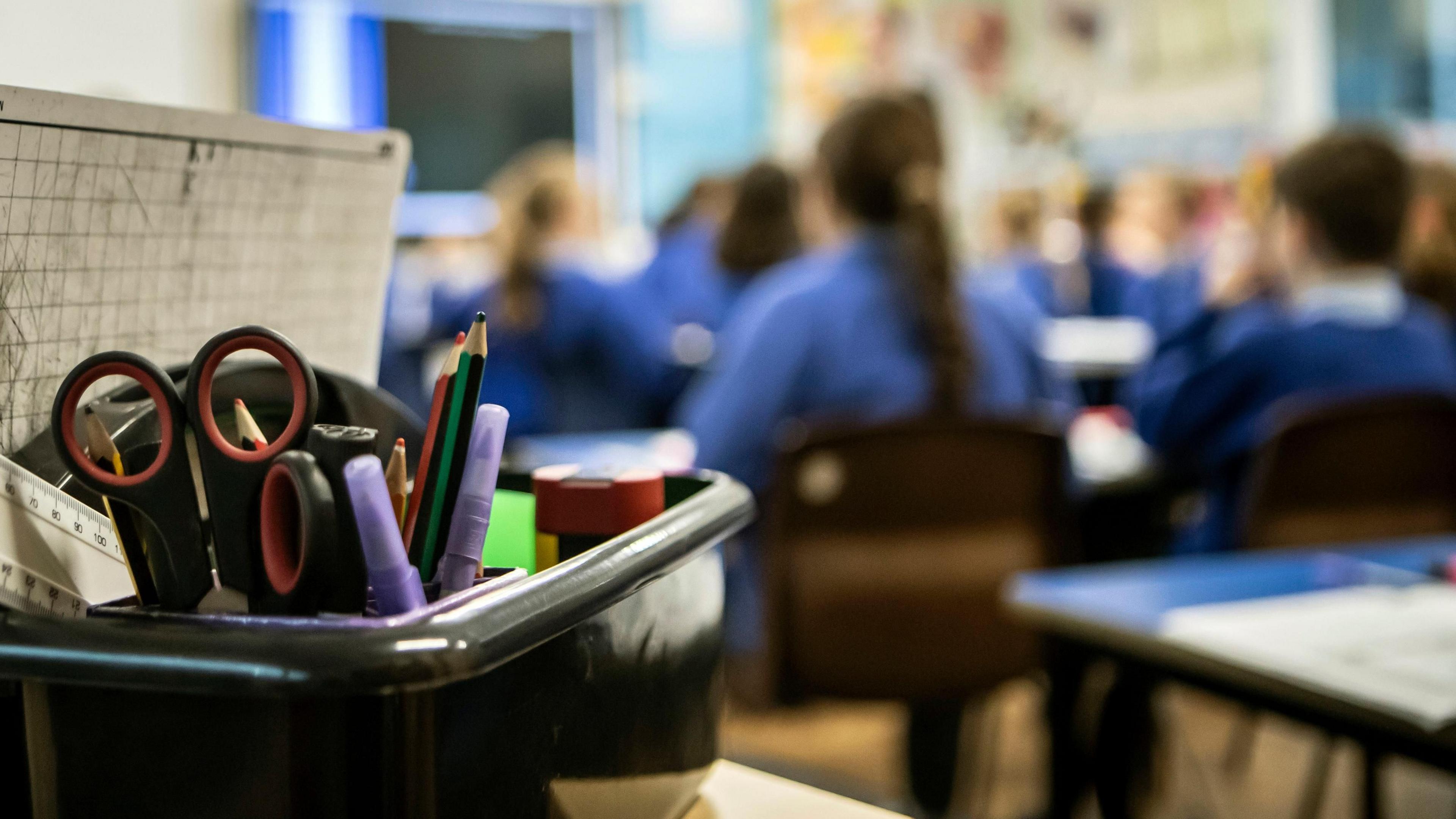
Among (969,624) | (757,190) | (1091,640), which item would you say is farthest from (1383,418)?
(757,190)

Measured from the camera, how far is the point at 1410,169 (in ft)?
6.19

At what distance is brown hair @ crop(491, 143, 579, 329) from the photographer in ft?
10.0

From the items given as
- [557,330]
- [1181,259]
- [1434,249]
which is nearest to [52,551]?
[1434,249]

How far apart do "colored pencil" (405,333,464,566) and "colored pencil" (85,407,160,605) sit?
0.08 m

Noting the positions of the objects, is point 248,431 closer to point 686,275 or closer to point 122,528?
point 122,528

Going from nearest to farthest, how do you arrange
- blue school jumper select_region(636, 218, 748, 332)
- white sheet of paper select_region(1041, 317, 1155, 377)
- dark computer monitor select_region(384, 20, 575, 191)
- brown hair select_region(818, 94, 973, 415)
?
brown hair select_region(818, 94, 973, 415) < white sheet of paper select_region(1041, 317, 1155, 377) < blue school jumper select_region(636, 218, 748, 332) < dark computer monitor select_region(384, 20, 575, 191)

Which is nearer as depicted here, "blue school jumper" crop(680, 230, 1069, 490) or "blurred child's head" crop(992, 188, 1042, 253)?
"blue school jumper" crop(680, 230, 1069, 490)

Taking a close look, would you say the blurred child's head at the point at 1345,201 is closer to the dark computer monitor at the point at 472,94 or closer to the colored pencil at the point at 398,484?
the colored pencil at the point at 398,484

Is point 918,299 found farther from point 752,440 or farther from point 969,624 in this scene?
point 969,624

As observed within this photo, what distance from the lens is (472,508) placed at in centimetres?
40

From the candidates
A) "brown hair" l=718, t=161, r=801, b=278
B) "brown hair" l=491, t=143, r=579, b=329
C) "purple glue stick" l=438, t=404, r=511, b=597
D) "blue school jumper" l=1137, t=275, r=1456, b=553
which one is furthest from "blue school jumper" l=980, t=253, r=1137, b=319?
"purple glue stick" l=438, t=404, r=511, b=597

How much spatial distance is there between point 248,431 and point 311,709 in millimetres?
112

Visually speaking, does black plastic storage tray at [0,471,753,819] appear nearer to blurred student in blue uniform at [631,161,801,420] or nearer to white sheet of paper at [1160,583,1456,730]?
white sheet of paper at [1160,583,1456,730]

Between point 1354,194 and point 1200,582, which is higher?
point 1354,194
